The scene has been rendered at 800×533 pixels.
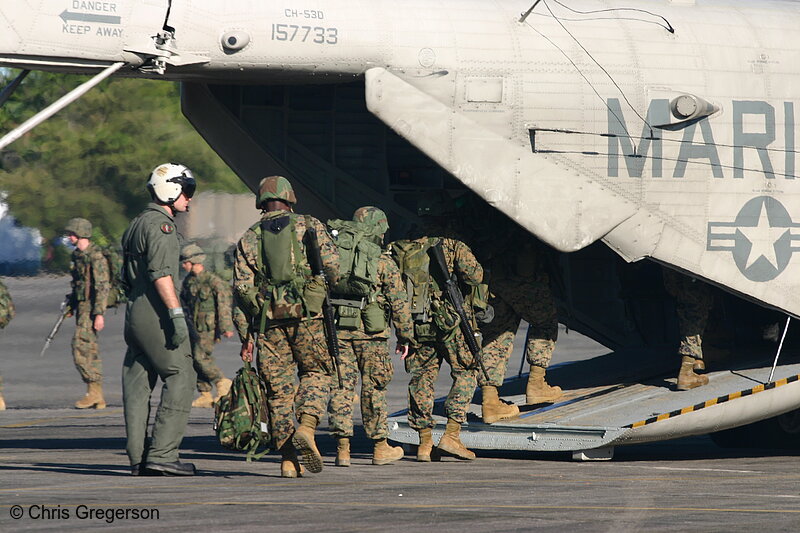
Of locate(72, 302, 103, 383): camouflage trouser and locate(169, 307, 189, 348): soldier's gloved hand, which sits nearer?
locate(169, 307, 189, 348): soldier's gloved hand

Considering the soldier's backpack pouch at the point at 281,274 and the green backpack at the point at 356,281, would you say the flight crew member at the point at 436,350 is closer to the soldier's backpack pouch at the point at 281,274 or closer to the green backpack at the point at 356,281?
the green backpack at the point at 356,281

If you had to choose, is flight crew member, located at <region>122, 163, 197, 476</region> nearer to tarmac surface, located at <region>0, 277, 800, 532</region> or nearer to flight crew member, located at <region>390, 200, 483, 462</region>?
tarmac surface, located at <region>0, 277, 800, 532</region>

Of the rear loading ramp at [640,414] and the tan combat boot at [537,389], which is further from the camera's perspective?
the tan combat boot at [537,389]

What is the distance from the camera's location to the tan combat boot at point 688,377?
11.9m

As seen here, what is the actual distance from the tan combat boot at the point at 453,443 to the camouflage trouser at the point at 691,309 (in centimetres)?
216

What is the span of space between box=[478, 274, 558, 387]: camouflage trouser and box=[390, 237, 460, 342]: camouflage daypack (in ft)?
3.12

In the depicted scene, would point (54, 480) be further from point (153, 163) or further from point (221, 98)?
point (153, 163)

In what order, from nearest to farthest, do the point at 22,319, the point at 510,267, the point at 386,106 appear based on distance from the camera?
the point at 386,106 → the point at 510,267 → the point at 22,319

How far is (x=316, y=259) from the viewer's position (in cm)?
980

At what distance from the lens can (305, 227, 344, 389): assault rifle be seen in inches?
386

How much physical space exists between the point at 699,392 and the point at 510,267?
2105 mm

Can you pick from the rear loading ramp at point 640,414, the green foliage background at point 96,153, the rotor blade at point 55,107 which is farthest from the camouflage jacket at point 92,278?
the green foliage background at point 96,153

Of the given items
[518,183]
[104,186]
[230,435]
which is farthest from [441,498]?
[104,186]

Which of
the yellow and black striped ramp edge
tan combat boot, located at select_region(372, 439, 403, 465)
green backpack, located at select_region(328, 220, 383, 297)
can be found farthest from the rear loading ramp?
green backpack, located at select_region(328, 220, 383, 297)
